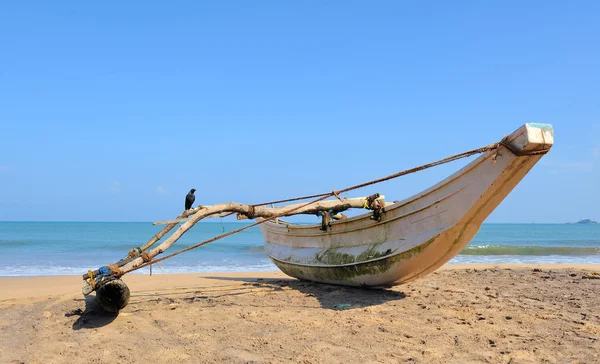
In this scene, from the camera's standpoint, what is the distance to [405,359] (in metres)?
3.91

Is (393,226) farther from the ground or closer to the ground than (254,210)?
closer to the ground

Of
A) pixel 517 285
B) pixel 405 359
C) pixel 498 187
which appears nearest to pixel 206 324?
pixel 405 359

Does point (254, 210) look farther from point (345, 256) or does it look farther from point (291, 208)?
point (345, 256)

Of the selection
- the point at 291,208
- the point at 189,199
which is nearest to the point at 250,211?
the point at 291,208

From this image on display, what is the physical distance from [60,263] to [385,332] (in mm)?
15087

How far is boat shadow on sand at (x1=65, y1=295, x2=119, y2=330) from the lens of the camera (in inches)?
202

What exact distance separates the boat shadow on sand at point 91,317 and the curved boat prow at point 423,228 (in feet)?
10.2

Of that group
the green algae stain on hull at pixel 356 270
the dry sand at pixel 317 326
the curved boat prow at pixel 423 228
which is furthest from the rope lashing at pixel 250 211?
the green algae stain on hull at pixel 356 270

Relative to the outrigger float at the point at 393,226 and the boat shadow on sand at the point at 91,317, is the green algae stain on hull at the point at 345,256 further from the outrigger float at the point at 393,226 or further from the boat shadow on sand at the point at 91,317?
the boat shadow on sand at the point at 91,317

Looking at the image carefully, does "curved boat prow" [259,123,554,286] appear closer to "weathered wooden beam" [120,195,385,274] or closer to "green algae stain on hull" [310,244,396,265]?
"green algae stain on hull" [310,244,396,265]

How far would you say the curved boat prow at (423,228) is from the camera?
4.71 meters

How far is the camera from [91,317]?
5.38 metres

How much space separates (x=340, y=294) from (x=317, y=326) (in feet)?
5.29

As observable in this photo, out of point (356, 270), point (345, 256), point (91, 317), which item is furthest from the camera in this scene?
point (345, 256)
